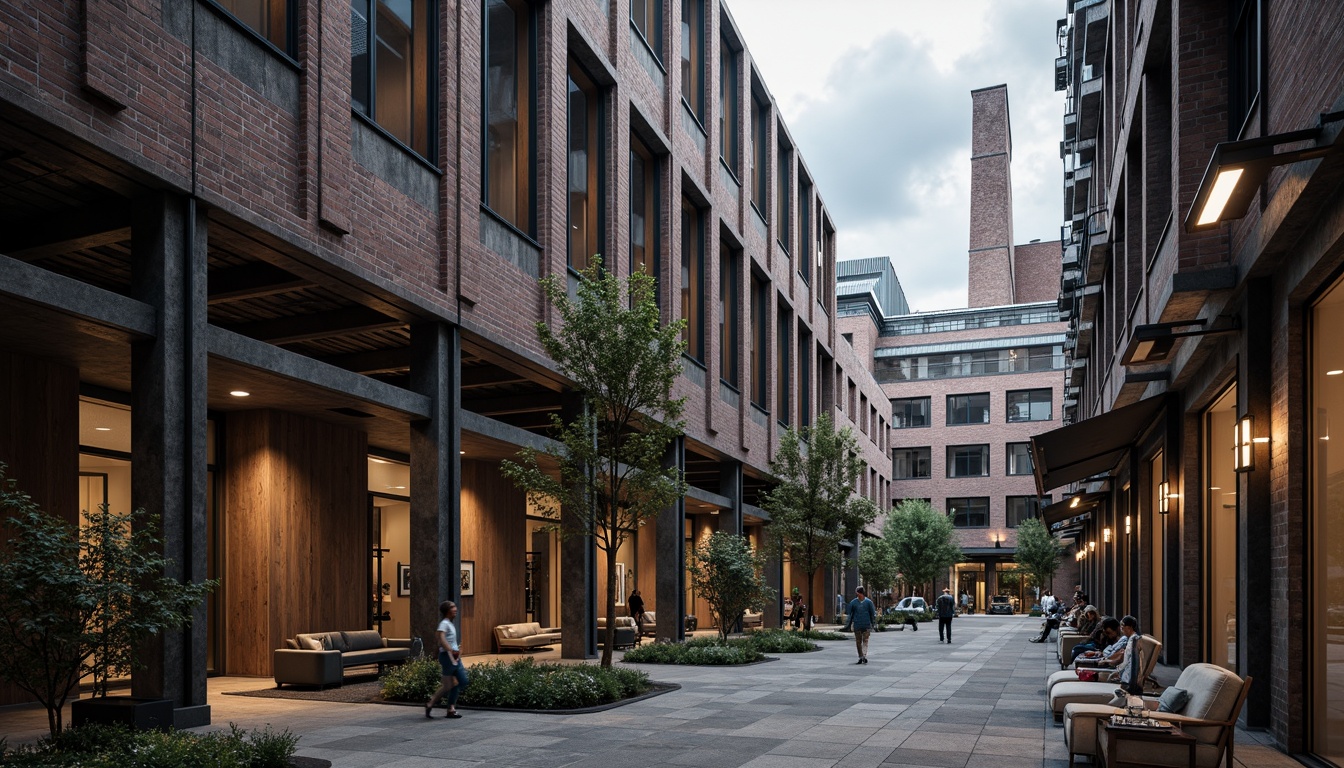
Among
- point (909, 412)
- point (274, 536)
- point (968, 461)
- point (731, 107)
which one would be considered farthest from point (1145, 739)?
point (909, 412)

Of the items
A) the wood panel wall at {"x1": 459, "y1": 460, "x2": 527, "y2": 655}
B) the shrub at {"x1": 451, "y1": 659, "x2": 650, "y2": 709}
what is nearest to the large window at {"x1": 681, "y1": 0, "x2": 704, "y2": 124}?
the wood panel wall at {"x1": 459, "y1": 460, "x2": 527, "y2": 655}

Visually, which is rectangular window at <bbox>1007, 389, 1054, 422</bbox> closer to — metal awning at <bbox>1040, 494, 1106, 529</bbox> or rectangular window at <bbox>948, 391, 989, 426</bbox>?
rectangular window at <bbox>948, 391, 989, 426</bbox>

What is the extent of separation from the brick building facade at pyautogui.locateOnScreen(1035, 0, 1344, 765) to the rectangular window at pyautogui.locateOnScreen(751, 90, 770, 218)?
580 inches

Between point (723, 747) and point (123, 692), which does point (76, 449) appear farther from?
point (723, 747)

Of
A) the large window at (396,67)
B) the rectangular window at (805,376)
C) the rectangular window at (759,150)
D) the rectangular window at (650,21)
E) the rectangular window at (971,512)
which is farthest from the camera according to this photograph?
the rectangular window at (971,512)

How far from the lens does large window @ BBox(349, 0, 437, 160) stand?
15297 mm

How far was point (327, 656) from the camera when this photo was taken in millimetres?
16516

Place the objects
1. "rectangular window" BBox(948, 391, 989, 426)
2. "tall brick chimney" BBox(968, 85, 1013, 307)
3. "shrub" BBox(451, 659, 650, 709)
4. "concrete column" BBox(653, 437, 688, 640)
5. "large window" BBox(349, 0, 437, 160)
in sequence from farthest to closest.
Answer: "tall brick chimney" BBox(968, 85, 1013, 307)
"rectangular window" BBox(948, 391, 989, 426)
"concrete column" BBox(653, 437, 688, 640)
"large window" BBox(349, 0, 437, 160)
"shrub" BBox(451, 659, 650, 709)

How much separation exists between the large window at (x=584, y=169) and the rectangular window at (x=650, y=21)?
2.85 meters

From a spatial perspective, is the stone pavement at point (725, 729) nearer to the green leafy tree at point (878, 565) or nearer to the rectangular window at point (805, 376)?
the rectangular window at point (805, 376)

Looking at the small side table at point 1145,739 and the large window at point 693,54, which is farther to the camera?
the large window at point 693,54

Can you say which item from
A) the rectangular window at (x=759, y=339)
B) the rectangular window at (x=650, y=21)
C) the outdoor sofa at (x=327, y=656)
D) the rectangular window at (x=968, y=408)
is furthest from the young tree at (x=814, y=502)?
the rectangular window at (x=968, y=408)

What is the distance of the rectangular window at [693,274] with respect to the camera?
28781mm

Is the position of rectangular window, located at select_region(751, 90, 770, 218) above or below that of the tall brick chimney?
below
